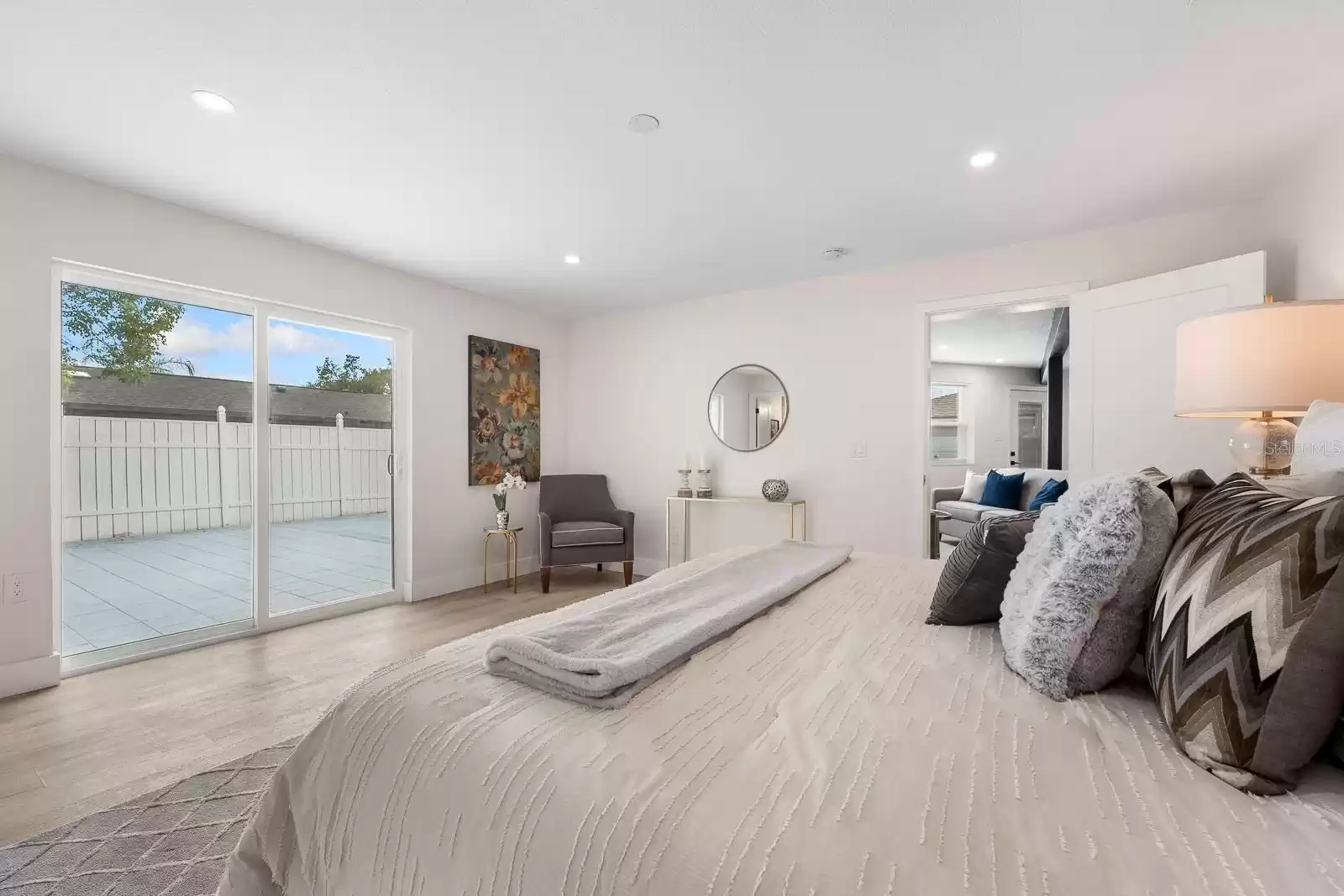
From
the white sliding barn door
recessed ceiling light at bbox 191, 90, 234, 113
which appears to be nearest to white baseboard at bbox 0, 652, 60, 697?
recessed ceiling light at bbox 191, 90, 234, 113

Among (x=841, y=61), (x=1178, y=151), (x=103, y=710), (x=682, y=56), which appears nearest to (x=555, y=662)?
(x=682, y=56)

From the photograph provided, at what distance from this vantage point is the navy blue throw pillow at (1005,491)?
16.5 ft

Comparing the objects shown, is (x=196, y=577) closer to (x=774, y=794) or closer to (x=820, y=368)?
(x=774, y=794)

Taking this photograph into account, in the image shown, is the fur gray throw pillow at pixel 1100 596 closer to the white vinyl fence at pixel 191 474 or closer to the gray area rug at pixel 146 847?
the gray area rug at pixel 146 847

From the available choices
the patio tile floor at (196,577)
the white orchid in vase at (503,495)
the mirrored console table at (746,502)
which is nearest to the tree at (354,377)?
the patio tile floor at (196,577)

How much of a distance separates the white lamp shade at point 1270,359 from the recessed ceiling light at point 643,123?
2.14 m

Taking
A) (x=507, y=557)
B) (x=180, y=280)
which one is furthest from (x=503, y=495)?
(x=180, y=280)

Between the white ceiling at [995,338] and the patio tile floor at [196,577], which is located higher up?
the white ceiling at [995,338]

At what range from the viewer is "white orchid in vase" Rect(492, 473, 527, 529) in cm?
460

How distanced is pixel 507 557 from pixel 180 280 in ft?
9.34

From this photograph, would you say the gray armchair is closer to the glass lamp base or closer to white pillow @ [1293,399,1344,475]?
the glass lamp base

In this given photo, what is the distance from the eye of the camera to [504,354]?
4.92 metres

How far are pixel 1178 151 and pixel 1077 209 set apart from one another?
0.59 meters

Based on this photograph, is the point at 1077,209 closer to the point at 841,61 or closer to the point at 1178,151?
the point at 1178,151
